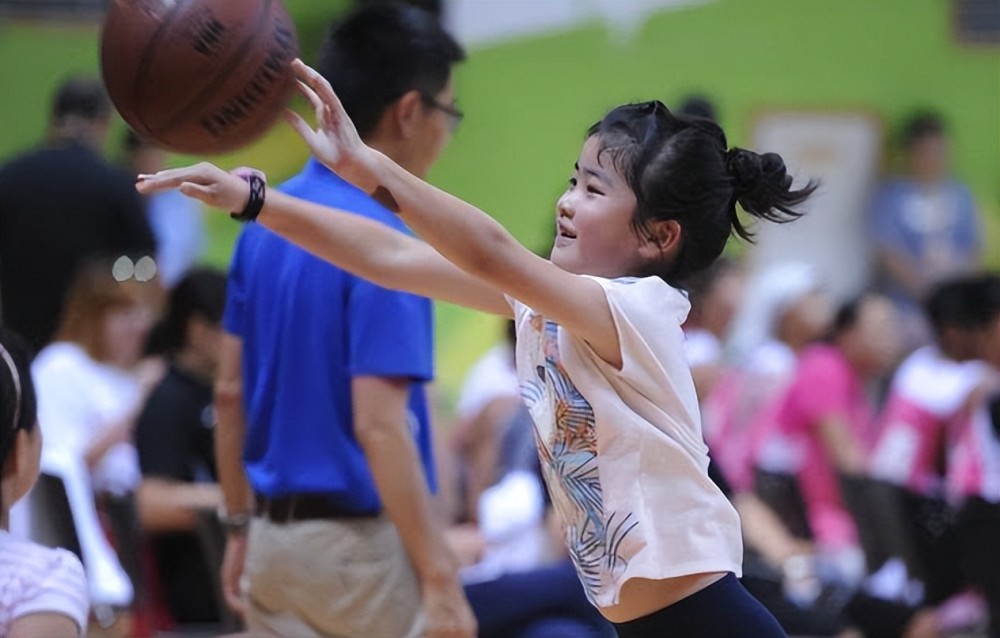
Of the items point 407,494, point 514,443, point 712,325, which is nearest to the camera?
point 407,494

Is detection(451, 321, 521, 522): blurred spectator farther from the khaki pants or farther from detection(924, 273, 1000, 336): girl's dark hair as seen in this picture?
the khaki pants

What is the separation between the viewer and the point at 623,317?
8.77ft

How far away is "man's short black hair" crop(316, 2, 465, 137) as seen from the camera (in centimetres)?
354

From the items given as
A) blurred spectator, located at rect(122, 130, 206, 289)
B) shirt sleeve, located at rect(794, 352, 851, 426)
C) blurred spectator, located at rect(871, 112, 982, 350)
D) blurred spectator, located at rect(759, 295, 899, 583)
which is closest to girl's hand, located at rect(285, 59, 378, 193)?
blurred spectator, located at rect(759, 295, 899, 583)

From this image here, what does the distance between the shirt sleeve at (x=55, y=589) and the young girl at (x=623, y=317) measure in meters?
0.64

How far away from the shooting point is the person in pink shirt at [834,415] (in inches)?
268

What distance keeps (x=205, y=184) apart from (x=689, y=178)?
82cm

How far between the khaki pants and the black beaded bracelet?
79 centimetres

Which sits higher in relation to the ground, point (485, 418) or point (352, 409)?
point (352, 409)

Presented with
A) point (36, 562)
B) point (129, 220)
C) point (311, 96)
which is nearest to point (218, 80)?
point (311, 96)

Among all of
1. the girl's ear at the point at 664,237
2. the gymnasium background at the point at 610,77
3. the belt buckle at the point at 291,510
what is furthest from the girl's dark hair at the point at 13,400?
the gymnasium background at the point at 610,77

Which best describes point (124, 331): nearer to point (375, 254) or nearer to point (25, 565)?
point (375, 254)

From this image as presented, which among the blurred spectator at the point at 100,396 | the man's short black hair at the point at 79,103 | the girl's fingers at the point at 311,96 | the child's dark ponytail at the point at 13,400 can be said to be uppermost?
the girl's fingers at the point at 311,96

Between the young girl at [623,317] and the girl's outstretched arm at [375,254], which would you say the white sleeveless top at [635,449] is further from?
the girl's outstretched arm at [375,254]
